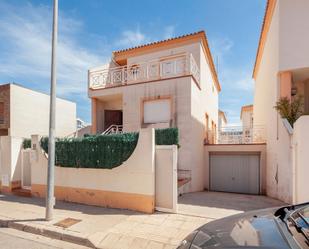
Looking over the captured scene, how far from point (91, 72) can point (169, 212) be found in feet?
27.1

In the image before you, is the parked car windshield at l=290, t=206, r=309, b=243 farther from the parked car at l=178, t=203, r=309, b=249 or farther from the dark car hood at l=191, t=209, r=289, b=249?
the dark car hood at l=191, t=209, r=289, b=249

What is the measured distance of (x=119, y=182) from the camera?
20.0 ft

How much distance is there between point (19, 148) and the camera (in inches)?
332

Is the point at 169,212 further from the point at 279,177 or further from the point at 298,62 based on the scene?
the point at 298,62

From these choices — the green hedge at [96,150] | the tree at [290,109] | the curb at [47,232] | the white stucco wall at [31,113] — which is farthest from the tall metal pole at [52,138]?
the white stucco wall at [31,113]

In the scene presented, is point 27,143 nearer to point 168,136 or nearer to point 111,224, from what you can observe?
point 111,224

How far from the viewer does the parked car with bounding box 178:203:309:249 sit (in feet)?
6.16

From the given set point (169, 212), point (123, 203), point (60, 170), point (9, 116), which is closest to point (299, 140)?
point (169, 212)

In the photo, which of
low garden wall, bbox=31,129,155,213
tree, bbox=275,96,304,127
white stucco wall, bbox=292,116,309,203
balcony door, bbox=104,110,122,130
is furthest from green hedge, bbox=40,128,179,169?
balcony door, bbox=104,110,122,130

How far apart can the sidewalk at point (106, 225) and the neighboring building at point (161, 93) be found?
13.7 ft

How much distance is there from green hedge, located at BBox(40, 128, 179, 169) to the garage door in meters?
5.30

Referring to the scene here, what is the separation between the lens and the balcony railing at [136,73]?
10227 mm

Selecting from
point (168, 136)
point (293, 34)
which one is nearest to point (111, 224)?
point (168, 136)

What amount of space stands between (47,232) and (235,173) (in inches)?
371
